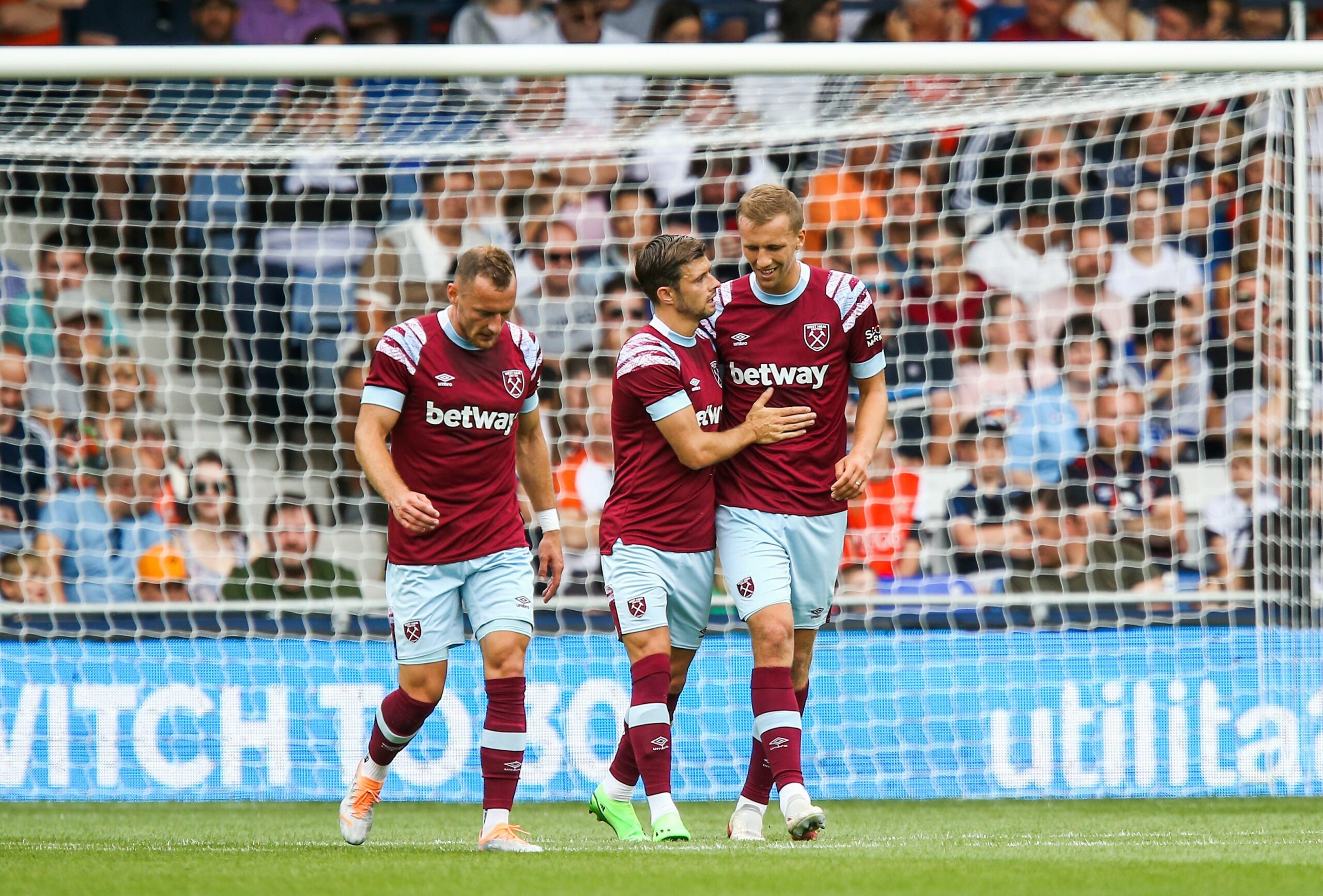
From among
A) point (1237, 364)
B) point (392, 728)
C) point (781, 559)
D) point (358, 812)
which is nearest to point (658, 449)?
point (781, 559)

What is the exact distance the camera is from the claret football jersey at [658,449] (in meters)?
5.15

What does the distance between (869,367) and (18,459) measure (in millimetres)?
5607

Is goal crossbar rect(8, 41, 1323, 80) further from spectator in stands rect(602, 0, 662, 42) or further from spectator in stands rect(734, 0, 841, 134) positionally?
spectator in stands rect(602, 0, 662, 42)

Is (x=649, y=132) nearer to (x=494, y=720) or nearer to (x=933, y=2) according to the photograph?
(x=933, y=2)

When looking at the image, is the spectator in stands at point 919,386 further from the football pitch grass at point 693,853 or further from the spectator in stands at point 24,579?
the spectator in stands at point 24,579

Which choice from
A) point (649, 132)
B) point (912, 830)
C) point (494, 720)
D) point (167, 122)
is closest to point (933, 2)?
point (649, 132)

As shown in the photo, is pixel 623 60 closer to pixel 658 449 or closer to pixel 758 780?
pixel 658 449

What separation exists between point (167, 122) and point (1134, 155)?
5.66 metres

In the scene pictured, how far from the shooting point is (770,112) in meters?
9.08

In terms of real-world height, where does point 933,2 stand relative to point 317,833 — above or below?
above

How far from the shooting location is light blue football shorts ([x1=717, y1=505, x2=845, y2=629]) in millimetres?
5195

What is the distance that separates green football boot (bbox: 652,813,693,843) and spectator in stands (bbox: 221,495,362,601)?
11.8 feet

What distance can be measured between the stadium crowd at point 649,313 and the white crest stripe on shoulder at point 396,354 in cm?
322

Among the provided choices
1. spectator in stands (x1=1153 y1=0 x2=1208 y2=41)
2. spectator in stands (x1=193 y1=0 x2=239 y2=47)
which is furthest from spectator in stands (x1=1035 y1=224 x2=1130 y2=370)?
spectator in stands (x1=193 y1=0 x2=239 y2=47)
